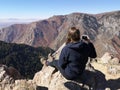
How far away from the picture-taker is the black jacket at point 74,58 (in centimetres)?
1195

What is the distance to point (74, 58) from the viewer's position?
12062mm

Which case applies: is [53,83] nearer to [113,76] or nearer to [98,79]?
[98,79]

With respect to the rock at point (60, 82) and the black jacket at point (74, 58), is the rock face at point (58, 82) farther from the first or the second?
the black jacket at point (74, 58)

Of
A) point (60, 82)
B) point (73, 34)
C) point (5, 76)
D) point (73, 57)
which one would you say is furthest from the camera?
point (5, 76)

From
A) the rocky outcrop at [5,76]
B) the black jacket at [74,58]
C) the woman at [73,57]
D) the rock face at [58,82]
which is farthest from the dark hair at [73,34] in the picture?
the rocky outcrop at [5,76]

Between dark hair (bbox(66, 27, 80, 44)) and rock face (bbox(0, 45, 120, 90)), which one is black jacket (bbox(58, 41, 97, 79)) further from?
rock face (bbox(0, 45, 120, 90))

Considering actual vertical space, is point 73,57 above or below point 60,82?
above

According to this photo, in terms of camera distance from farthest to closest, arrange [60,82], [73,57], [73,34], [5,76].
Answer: [5,76] < [60,82] < [73,57] < [73,34]

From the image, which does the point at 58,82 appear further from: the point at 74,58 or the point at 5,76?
the point at 5,76

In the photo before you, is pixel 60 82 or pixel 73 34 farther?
pixel 60 82

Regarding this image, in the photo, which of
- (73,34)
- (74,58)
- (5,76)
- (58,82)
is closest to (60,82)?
(58,82)

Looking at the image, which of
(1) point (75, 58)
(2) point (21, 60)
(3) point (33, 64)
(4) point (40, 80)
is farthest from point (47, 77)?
(2) point (21, 60)

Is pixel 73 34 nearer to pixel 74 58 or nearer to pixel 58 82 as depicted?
pixel 74 58

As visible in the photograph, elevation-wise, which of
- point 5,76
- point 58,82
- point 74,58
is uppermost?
point 74,58
